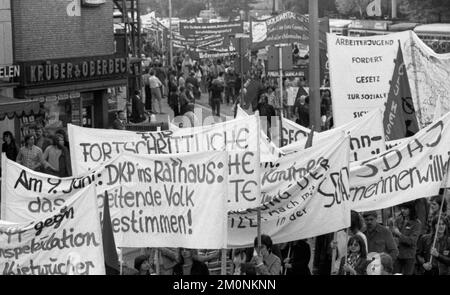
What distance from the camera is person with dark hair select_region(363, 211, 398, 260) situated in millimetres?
11961

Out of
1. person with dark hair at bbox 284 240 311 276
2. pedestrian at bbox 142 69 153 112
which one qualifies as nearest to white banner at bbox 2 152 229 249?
person with dark hair at bbox 284 240 311 276

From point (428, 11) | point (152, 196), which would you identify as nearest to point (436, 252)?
point (152, 196)

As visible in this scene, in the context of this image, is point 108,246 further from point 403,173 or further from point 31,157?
point 31,157

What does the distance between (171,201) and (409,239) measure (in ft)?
8.89

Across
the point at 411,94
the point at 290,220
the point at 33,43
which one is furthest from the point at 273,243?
the point at 33,43

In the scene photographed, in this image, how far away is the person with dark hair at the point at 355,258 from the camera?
1074 centimetres

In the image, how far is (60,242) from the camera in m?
9.52

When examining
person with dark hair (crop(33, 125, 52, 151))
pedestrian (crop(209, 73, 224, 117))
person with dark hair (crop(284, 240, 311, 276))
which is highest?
person with dark hair (crop(33, 125, 52, 151))

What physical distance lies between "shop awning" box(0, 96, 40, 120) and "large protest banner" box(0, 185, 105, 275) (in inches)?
452

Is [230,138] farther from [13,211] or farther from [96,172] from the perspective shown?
[13,211]

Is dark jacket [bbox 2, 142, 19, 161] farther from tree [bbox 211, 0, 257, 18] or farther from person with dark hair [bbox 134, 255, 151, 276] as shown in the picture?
tree [bbox 211, 0, 257, 18]

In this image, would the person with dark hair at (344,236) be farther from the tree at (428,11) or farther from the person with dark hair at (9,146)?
the tree at (428,11)

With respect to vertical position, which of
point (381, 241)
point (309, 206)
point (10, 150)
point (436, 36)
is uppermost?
point (436, 36)
